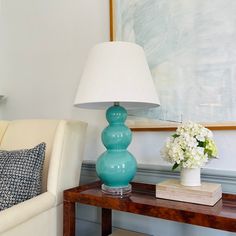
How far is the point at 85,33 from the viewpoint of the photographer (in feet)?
5.65

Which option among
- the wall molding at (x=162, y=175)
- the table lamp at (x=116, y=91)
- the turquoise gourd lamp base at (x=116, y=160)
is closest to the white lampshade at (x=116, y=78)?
the table lamp at (x=116, y=91)

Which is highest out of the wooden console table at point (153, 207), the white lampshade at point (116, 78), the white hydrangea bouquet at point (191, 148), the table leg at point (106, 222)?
the white lampshade at point (116, 78)

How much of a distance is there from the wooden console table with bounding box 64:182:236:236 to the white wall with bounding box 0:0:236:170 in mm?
363

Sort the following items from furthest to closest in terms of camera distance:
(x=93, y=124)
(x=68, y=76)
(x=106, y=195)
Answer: (x=68, y=76), (x=93, y=124), (x=106, y=195)

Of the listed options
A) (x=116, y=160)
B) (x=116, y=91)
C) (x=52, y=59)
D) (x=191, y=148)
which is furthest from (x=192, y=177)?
(x=52, y=59)

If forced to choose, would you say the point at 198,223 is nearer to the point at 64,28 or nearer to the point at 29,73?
the point at 64,28

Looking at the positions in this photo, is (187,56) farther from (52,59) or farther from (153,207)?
(52,59)

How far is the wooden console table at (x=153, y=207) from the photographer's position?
34.0 inches

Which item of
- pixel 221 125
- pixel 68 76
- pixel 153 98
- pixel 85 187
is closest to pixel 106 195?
pixel 85 187

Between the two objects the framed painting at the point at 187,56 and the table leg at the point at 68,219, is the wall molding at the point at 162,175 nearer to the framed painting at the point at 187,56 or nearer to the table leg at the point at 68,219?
the framed painting at the point at 187,56

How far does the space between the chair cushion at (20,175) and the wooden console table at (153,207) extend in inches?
6.9

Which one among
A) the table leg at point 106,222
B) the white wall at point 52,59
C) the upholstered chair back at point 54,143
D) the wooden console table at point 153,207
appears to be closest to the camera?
the wooden console table at point 153,207

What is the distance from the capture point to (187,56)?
1321mm

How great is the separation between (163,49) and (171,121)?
38 cm
